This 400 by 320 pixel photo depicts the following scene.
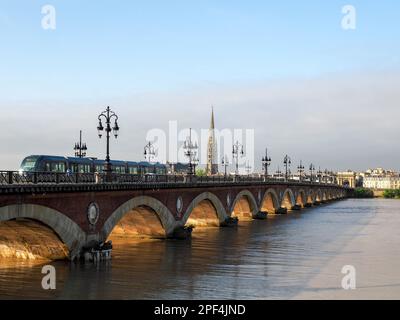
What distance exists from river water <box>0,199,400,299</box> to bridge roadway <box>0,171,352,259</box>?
2050 millimetres

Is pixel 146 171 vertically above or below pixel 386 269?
above

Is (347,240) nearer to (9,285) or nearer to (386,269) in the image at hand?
(386,269)

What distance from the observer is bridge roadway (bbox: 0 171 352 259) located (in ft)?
85.7

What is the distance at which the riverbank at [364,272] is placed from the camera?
24.8 metres

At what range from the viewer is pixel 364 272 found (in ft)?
101

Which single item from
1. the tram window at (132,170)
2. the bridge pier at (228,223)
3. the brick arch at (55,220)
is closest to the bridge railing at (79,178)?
the brick arch at (55,220)

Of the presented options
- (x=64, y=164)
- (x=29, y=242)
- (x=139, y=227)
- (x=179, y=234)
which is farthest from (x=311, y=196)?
(x=29, y=242)

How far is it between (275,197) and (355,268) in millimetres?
55645

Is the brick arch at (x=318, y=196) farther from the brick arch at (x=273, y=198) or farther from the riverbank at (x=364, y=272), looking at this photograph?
the riverbank at (x=364, y=272)

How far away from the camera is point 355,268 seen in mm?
32000

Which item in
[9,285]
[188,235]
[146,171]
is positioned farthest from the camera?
[146,171]

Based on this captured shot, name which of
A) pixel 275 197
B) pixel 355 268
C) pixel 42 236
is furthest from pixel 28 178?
pixel 275 197
